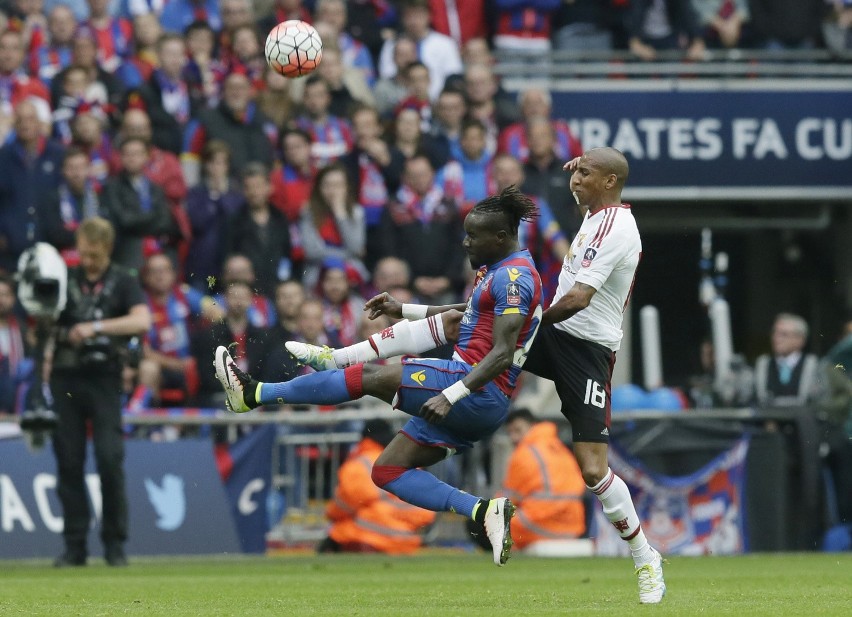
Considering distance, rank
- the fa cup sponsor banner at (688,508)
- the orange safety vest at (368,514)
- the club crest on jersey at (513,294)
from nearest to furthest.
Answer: the club crest on jersey at (513,294) → the orange safety vest at (368,514) → the fa cup sponsor banner at (688,508)

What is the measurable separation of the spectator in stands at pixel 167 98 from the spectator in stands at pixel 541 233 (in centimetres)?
323

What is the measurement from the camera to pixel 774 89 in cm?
2009

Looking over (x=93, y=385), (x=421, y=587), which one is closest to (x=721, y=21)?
(x=93, y=385)

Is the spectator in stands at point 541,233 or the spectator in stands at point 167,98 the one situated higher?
the spectator in stands at point 167,98

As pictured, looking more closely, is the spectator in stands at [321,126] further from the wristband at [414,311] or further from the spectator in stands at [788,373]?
the wristband at [414,311]

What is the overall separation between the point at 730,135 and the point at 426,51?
370 cm

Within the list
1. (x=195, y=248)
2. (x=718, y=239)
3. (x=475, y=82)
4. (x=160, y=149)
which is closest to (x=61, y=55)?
(x=160, y=149)

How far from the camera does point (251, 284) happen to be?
1592 centimetres

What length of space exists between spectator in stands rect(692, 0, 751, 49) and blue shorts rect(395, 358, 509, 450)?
39.7 feet

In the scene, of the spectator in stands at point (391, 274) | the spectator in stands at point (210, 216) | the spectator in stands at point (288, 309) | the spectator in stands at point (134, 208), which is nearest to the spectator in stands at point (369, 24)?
the spectator in stands at point (210, 216)

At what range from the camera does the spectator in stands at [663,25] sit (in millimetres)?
20469

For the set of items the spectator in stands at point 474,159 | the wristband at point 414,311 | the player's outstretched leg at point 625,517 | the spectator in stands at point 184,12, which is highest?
the spectator in stands at point 184,12

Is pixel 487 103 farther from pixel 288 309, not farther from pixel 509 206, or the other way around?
pixel 509 206

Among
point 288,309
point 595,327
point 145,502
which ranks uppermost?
point 595,327
